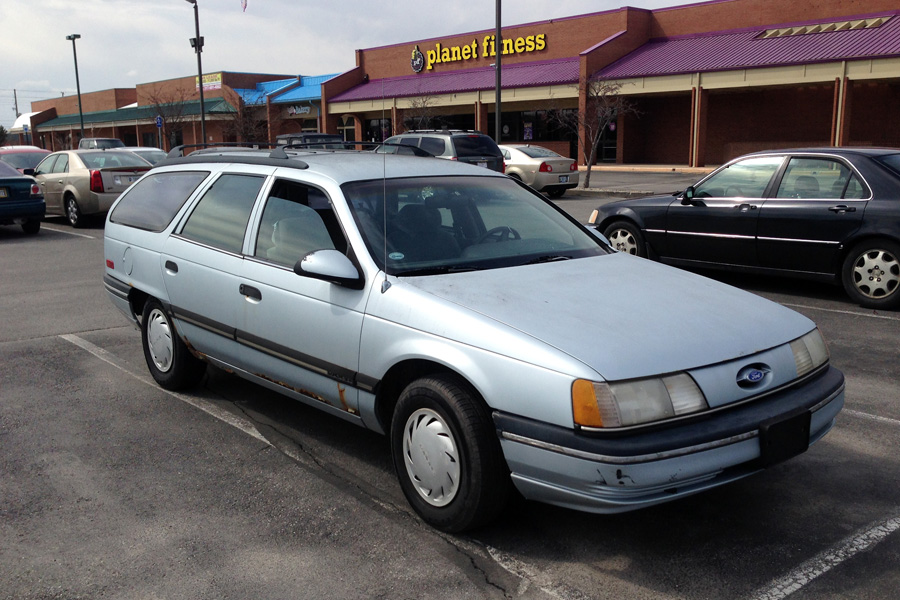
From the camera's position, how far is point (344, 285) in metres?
4.02

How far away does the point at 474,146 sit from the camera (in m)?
19.0

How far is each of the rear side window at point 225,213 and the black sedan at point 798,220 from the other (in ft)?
19.3

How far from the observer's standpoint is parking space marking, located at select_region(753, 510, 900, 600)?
3.19 m

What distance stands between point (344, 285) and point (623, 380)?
1.51m

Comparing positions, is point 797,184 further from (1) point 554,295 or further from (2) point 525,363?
(2) point 525,363

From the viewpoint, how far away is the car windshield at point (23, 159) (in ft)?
80.5

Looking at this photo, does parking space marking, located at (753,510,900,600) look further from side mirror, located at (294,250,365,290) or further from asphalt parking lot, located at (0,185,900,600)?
side mirror, located at (294,250,365,290)

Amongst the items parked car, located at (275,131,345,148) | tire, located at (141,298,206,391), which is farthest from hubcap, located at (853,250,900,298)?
tire, located at (141,298,206,391)

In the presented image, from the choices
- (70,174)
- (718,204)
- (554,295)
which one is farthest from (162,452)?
Result: (70,174)

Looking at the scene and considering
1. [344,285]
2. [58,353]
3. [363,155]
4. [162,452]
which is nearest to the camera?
[344,285]

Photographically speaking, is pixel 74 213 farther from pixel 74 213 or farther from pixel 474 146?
pixel 474 146

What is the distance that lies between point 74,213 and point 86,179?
0.92 metres

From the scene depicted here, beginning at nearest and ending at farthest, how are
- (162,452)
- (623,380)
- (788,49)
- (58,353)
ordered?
(623,380) < (162,452) < (58,353) < (788,49)

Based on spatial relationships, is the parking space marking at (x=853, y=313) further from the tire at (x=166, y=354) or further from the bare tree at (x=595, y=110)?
the bare tree at (x=595, y=110)
